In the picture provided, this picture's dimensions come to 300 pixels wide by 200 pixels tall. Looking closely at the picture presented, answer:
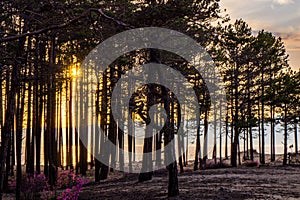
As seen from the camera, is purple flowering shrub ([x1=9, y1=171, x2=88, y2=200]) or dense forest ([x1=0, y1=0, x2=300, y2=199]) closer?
dense forest ([x1=0, y1=0, x2=300, y2=199])

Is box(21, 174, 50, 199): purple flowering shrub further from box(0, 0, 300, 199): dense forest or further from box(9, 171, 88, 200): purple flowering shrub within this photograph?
box(0, 0, 300, 199): dense forest

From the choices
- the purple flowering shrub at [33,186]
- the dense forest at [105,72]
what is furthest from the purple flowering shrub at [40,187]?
the dense forest at [105,72]

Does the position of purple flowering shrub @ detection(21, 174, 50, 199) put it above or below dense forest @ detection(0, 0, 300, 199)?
below

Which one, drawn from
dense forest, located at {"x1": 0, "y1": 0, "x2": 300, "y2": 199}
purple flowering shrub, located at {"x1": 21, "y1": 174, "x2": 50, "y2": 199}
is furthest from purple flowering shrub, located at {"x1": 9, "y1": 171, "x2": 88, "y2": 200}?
dense forest, located at {"x1": 0, "y1": 0, "x2": 300, "y2": 199}

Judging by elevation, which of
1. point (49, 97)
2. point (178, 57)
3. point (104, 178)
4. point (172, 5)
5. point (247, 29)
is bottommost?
point (104, 178)

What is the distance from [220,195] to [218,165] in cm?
1827

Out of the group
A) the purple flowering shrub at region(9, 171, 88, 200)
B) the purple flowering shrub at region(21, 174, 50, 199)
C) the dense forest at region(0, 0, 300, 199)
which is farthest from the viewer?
the purple flowering shrub at region(21, 174, 50, 199)

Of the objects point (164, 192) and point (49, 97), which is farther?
point (49, 97)

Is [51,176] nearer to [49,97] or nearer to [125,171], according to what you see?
[49,97]

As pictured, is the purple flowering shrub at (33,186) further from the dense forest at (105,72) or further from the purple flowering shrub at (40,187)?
the dense forest at (105,72)

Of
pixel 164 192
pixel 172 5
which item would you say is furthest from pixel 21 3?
pixel 164 192

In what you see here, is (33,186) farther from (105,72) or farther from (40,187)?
(105,72)

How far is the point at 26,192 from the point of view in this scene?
59.3 feet

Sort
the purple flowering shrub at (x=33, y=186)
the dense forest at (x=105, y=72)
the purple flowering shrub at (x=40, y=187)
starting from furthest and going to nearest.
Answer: the purple flowering shrub at (x=33, y=186)
the purple flowering shrub at (x=40, y=187)
the dense forest at (x=105, y=72)
